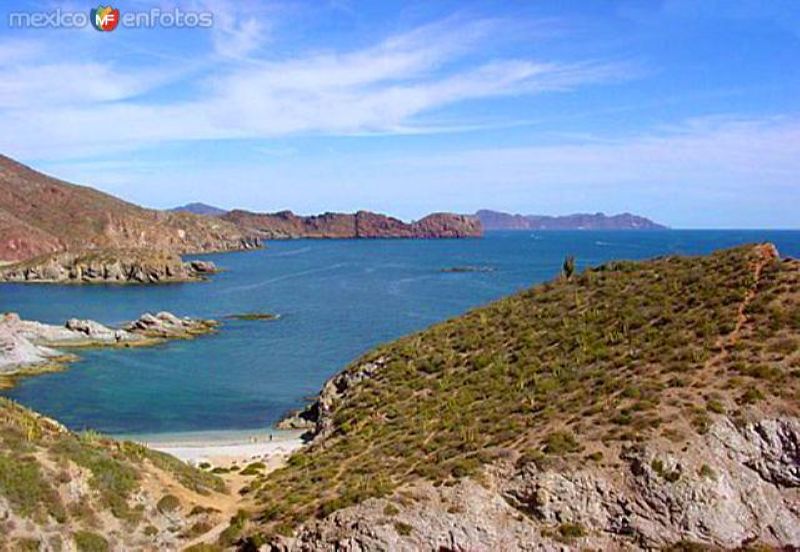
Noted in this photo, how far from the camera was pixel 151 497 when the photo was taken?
83.5ft

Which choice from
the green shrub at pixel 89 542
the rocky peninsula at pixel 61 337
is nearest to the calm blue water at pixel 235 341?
Result: the rocky peninsula at pixel 61 337

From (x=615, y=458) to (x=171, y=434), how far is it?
30385mm

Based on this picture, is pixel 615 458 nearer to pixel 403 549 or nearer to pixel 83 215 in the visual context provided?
pixel 403 549

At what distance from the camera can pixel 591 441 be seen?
2494cm

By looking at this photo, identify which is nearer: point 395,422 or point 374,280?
point 395,422

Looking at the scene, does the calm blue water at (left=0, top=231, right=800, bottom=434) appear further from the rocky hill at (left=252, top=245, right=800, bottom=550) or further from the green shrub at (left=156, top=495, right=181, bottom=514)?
the green shrub at (left=156, top=495, right=181, bottom=514)

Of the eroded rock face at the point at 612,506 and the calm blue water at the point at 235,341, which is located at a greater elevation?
the eroded rock face at the point at 612,506

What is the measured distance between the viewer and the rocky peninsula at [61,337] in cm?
6384

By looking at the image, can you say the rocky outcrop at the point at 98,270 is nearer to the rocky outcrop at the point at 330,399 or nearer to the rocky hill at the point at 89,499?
the rocky outcrop at the point at 330,399

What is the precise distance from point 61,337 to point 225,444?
45.5 m

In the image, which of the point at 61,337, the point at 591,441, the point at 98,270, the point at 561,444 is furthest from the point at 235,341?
the point at 98,270

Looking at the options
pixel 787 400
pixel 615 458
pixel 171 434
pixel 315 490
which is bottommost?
pixel 171 434

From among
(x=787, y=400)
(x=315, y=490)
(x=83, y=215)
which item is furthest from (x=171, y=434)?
(x=83, y=215)

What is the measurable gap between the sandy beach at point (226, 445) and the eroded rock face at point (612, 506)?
1373 centimetres
